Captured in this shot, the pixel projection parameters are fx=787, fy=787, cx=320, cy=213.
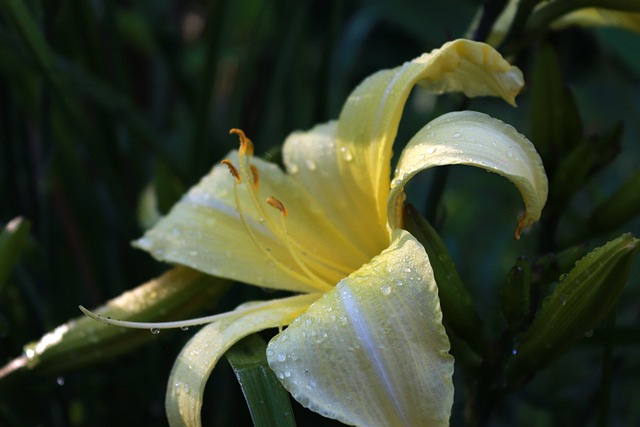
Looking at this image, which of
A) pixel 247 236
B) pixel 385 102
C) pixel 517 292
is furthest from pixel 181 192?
pixel 517 292

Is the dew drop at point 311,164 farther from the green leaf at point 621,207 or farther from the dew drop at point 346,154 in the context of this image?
the green leaf at point 621,207

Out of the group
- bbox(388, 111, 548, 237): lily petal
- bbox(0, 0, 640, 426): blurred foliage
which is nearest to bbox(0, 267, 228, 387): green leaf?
bbox(0, 0, 640, 426): blurred foliage

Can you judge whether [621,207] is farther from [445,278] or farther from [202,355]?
[202,355]

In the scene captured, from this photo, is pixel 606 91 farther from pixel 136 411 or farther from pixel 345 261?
pixel 136 411

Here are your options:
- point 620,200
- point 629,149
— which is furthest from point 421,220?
point 629,149

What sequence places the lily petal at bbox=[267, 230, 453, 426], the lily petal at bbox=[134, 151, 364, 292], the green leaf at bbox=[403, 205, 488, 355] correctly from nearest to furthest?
the lily petal at bbox=[267, 230, 453, 426]
the green leaf at bbox=[403, 205, 488, 355]
the lily petal at bbox=[134, 151, 364, 292]

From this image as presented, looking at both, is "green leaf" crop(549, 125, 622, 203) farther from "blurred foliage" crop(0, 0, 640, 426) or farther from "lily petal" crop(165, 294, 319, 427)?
"lily petal" crop(165, 294, 319, 427)
